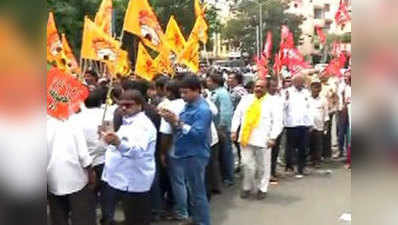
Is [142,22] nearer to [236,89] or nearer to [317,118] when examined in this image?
[236,89]

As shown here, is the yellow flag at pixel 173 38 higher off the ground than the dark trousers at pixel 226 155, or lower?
higher

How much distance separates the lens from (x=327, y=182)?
8.28 m

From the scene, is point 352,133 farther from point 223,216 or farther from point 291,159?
point 291,159

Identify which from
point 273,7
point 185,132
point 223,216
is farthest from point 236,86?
point 273,7

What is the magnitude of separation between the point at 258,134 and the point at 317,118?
252cm

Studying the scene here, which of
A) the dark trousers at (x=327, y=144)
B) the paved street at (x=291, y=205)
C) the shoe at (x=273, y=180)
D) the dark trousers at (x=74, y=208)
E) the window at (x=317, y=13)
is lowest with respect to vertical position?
A: the paved street at (x=291, y=205)

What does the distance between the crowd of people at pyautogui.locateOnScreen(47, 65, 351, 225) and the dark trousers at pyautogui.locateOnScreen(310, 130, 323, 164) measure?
16mm

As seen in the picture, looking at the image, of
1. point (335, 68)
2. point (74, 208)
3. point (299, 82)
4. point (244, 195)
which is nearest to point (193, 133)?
point (74, 208)

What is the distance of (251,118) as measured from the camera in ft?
23.1

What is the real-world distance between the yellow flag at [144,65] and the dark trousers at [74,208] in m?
3.83

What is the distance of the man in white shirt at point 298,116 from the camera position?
336 inches

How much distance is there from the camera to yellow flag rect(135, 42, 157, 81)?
795 centimetres

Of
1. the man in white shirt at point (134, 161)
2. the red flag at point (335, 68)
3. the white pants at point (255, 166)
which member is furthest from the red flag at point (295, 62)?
the man in white shirt at point (134, 161)

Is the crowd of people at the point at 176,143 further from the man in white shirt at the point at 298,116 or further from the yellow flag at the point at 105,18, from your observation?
the yellow flag at the point at 105,18
